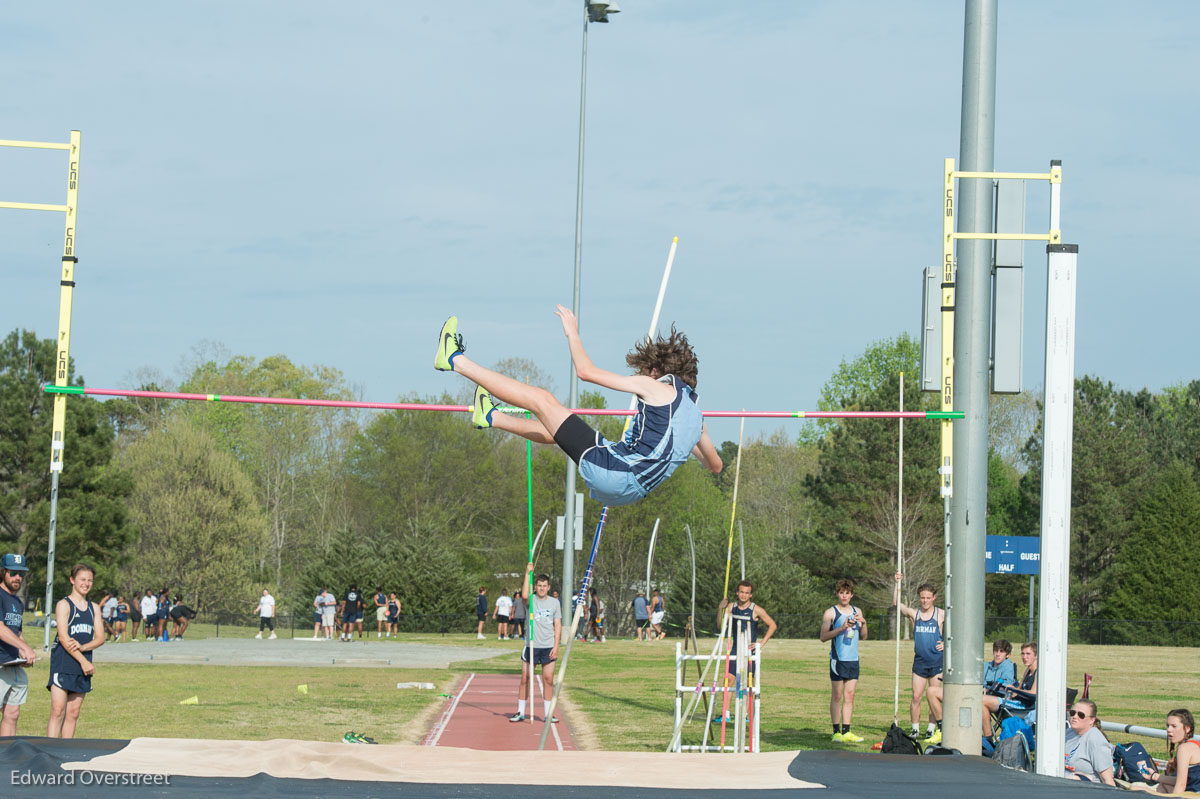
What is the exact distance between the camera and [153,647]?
23.0m

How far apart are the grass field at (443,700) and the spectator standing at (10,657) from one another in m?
2.47

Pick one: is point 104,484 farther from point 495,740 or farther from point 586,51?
point 495,740

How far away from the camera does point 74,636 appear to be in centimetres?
780

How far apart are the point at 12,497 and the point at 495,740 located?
84.2ft

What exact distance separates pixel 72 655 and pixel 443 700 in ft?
21.0

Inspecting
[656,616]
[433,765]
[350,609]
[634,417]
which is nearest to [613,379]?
[634,417]

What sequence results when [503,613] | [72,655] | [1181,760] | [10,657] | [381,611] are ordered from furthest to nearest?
[381,611] → [503,613] → [72,655] → [10,657] → [1181,760]

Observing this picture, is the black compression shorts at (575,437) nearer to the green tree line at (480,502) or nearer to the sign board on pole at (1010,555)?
the sign board on pole at (1010,555)

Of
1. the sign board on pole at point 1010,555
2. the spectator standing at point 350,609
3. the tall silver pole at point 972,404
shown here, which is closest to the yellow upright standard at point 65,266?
the tall silver pole at point 972,404

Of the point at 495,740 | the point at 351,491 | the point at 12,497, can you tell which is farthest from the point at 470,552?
the point at 495,740

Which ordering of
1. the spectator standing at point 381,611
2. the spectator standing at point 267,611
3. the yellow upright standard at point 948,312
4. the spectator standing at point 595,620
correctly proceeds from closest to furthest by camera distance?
the yellow upright standard at point 948,312 → the spectator standing at point 595,620 → the spectator standing at point 267,611 → the spectator standing at point 381,611

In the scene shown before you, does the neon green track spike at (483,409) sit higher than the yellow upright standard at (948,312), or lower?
lower

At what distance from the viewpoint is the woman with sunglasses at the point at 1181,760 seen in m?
6.64

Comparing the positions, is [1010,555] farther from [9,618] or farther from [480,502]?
[480,502]
